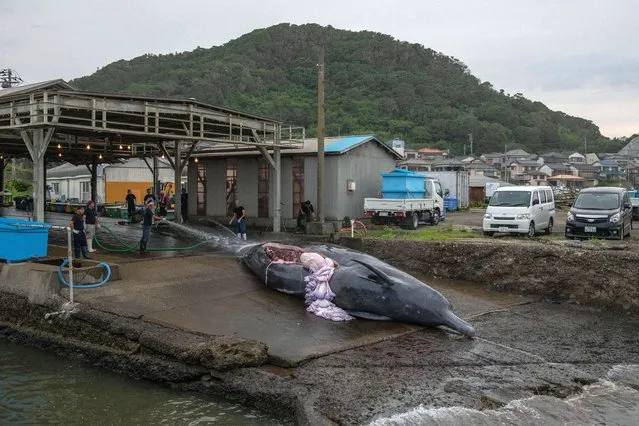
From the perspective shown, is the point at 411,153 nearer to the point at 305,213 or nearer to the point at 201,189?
the point at 201,189

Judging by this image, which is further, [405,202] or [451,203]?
[451,203]

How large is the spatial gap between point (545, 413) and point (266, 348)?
3.73 metres

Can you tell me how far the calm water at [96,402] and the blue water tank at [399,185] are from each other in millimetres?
16897

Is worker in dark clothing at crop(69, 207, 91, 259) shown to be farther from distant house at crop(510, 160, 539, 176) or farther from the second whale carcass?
distant house at crop(510, 160, 539, 176)

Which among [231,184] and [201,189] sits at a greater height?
[231,184]

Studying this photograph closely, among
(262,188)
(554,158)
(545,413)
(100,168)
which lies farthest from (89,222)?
(554,158)

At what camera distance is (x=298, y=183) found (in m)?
23.7

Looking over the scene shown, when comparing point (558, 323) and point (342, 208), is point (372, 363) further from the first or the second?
point (342, 208)

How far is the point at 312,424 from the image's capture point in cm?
599

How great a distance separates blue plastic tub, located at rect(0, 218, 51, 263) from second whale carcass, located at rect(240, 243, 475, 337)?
209 inches

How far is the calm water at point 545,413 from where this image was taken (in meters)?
6.06

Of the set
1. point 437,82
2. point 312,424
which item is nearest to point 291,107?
point 437,82

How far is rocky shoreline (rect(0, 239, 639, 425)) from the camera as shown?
6816 mm

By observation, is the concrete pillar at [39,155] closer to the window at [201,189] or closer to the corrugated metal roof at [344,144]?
the corrugated metal roof at [344,144]
